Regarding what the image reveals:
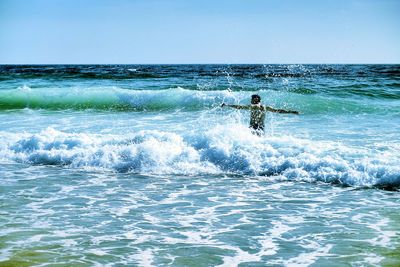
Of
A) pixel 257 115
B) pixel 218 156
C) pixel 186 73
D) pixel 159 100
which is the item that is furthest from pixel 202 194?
pixel 186 73

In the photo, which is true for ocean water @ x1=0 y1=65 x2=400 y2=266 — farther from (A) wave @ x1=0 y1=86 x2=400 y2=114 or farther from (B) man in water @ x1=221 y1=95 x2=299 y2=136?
(A) wave @ x1=0 y1=86 x2=400 y2=114

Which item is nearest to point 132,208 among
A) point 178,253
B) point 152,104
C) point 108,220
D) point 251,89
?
point 108,220

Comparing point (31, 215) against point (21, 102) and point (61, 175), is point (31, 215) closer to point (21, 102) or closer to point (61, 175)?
point (61, 175)

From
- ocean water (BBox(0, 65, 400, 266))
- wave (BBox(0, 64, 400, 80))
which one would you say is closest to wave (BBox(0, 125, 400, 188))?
ocean water (BBox(0, 65, 400, 266))

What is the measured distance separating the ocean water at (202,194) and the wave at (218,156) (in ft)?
0.10

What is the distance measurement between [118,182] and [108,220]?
2597 mm

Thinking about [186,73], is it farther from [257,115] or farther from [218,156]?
[218,156]

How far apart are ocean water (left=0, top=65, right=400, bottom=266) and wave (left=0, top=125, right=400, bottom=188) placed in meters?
0.03

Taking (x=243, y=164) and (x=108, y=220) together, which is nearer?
(x=108, y=220)

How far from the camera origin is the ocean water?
6.04 m

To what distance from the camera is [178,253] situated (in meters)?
5.98

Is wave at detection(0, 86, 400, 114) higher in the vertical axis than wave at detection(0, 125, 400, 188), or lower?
higher

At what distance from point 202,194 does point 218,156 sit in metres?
2.86

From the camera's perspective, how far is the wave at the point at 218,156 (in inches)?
402
